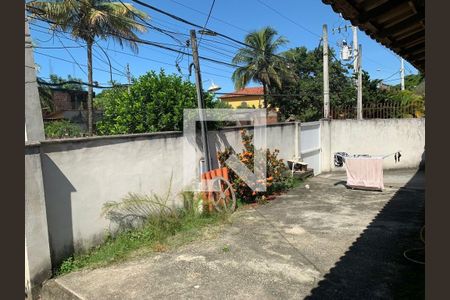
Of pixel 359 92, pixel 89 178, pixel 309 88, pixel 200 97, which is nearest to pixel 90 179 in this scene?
pixel 89 178

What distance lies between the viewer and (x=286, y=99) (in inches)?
836

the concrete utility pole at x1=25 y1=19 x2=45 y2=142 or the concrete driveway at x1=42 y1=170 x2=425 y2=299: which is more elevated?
the concrete utility pole at x1=25 y1=19 x2=45 y2=142

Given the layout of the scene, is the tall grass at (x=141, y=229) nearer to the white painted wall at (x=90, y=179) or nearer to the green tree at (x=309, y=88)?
the white painted wall at (x=90, y=179)

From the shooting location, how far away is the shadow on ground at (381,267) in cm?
371

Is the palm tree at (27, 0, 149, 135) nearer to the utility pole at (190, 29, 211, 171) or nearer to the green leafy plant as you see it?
the utility pole at (190, 29, 211, 171)

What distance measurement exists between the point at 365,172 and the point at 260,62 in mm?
13821

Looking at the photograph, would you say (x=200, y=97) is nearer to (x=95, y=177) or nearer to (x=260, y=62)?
(x=95, y=177)

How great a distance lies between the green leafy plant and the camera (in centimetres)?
783

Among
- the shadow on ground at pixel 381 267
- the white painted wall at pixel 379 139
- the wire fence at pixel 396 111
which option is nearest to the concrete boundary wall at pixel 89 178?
the shadow on ground at pixel 381 267

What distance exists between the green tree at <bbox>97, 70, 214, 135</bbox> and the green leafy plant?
162 cm

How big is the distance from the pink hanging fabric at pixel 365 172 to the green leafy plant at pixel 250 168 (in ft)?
6.35

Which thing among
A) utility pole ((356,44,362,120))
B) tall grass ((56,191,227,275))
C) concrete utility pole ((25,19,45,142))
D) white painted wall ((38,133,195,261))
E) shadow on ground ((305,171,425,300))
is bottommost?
shadow on ground ((305,171,425,300))

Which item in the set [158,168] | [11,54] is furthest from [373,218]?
[11,54]

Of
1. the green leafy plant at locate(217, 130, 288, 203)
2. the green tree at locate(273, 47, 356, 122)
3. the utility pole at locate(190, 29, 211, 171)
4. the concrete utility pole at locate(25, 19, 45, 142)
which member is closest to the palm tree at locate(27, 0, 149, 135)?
the utility pole at locate(190, 29, 211, 171)
